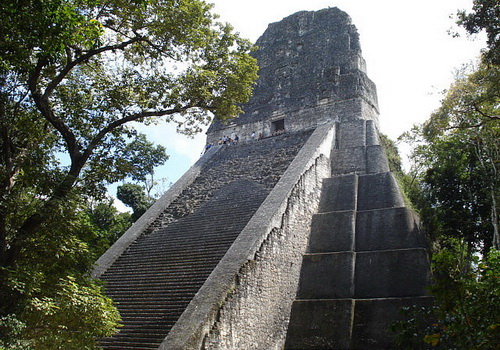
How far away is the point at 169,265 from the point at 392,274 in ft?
15.2

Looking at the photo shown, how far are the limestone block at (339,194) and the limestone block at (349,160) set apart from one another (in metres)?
1.21

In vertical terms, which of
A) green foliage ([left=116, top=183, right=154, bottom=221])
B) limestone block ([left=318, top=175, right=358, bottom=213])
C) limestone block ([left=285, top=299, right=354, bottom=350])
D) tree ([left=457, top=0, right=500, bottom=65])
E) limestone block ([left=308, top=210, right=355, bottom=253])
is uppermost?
tree ([left=457, top=0, right=500, bottom=65])

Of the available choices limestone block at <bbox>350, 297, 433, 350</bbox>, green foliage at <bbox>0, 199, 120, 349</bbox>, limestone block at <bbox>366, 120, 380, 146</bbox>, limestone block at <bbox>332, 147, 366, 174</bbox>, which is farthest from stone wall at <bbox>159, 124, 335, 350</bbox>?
limestone block at <bbox>366, 120, 380, 146</bbox>

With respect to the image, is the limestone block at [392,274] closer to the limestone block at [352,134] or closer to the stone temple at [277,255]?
the stone temple at [277,255]

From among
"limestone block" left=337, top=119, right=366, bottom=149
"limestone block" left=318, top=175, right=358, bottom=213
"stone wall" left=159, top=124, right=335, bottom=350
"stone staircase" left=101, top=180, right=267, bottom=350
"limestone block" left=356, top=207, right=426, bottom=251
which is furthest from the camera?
"limestone block" left=337, top=119, right=366, bottom=149

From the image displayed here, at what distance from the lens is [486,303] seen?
4.27 meters

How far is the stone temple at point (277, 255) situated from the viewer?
7.25m

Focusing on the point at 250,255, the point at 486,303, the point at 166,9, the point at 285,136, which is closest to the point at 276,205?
the point at 250,255

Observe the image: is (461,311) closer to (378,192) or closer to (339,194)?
(378,192)

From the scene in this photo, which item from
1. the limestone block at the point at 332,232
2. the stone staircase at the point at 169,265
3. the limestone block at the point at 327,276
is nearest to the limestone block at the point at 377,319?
the limestone block at the point at 327,276

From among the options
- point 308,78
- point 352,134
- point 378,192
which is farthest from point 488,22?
point 308,78

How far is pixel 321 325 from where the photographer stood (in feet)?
26.1

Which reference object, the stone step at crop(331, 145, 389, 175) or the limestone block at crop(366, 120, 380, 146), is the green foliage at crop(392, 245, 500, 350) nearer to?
the stone step at crop(331, 145, 389, 175)

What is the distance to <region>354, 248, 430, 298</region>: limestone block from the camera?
817 centimetres
